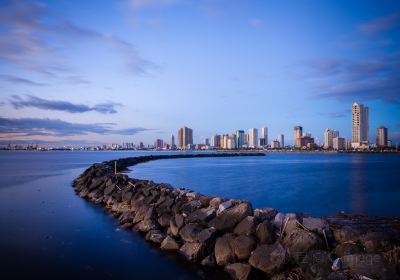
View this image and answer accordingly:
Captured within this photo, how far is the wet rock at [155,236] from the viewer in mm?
8750

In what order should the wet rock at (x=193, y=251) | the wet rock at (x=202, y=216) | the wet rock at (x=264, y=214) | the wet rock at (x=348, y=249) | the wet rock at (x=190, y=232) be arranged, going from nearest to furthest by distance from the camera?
the wet rock at (x=348, y=249)
the wet rock at (x=193, y=251)
the wet rock at (x=190, y=232)
the wet rock at (x=264, y=214)
the wet rock at (x=202, y=216)

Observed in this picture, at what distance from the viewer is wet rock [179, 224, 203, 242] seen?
8001 millimetres

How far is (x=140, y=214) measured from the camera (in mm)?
10602

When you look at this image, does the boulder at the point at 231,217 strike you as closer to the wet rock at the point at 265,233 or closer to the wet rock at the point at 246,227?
the wet rock at the point at 246,227

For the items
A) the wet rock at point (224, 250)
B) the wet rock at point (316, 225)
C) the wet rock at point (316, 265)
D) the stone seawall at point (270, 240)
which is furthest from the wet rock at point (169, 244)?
the wet rock at point (316, 265)

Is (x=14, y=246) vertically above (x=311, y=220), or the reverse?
(x=311, y=220)

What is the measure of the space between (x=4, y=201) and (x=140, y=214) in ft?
26.3

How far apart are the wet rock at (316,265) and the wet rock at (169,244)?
3.27 metres

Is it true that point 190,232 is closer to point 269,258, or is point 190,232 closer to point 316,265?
point 269,258

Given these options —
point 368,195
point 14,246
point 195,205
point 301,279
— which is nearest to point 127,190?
point 195,205

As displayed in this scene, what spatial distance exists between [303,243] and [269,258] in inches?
29.4

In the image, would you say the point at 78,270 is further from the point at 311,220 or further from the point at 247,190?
the point at 247,190

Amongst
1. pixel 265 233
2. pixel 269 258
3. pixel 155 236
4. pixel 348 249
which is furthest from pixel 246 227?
pixel 155 236

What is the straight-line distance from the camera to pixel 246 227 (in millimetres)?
7621
